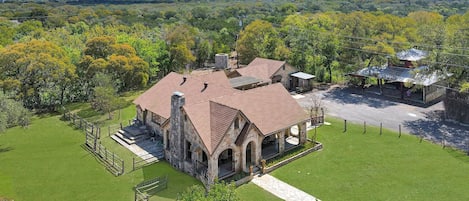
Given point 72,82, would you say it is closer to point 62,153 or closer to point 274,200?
point 62,153

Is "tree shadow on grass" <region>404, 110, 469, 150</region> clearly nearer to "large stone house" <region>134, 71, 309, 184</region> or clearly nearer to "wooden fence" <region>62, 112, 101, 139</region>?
"large stone house" <region>134, 71, 309, 184</region>

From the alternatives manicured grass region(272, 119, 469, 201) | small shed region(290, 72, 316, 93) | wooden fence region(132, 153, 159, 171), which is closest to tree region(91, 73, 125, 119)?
wooden fence region(132, 153, 159, 171)

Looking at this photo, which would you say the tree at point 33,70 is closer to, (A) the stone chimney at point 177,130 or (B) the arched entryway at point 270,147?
(A) the stone chimney at point 177,130

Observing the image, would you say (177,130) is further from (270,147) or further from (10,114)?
(10,114)

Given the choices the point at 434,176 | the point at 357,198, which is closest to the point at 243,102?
the point at 357,198

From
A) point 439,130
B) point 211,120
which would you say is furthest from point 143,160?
point 439,130

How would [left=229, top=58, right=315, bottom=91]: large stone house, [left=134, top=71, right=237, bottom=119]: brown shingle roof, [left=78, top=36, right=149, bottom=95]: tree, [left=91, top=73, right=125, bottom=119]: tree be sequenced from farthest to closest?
[left=229, top=58, right=315, bottom=91]: large stone house
[left=78, top=36, right=149, bottom=95]: tree
[left=91, top=73, right=125, bottom=119]: tree
[left=134, top=71, right=237, bottom=119]: brown shingle roof
